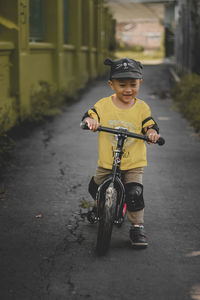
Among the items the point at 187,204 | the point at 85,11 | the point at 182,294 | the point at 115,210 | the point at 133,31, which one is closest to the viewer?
the point at 182,294

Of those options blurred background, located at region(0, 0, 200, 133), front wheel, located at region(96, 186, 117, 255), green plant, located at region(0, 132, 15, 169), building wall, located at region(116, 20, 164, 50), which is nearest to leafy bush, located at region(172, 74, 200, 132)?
blurred background, located at region(0, 0, 200, 133)

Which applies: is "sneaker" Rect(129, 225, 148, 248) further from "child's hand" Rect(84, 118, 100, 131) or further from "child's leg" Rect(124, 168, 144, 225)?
"child's hand" Rect(84, 118, 100, 131)

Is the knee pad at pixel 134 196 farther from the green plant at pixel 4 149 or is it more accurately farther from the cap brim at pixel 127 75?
the green plant at pixel 4 149

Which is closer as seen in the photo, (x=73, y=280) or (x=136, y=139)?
(x=73, y=280)

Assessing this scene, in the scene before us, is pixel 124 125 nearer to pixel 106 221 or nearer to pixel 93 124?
pixel 93 124

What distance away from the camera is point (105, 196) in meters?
3.72

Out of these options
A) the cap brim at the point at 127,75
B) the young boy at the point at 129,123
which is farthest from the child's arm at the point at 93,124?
the cap brim at the point at 127,75

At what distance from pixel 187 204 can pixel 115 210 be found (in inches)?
62.1

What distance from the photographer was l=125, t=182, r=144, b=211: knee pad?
385 centimetres

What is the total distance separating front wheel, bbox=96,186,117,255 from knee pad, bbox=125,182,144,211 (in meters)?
0.20

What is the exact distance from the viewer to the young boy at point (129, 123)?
3775mm

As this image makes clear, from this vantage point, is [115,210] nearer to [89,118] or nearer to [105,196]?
[105,196]

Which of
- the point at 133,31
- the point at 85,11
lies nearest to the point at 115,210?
the point at 85,11

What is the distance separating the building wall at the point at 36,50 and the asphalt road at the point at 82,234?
4.46ft
